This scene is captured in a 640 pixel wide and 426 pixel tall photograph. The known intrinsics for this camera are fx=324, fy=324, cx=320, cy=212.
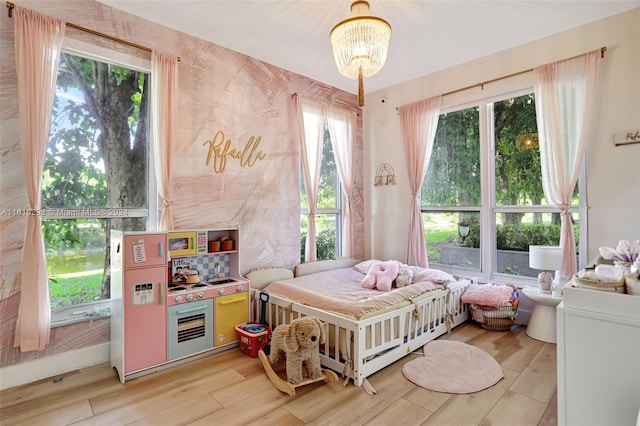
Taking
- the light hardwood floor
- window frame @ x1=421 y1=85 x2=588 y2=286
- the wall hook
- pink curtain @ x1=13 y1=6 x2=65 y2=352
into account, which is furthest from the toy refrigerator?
window frame @ x1=421 y1=85 x2=588 y2=286

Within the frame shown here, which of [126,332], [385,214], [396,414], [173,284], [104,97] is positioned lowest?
[396,414]

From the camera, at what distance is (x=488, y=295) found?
326 cm

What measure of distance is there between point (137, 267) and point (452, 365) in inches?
98.4

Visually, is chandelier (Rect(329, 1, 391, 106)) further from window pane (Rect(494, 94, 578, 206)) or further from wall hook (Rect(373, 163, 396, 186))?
wall hook (Rect(373, 163, 396, 186))

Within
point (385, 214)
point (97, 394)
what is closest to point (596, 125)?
point (385, 214)

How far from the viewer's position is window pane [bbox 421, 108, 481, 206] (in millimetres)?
3840

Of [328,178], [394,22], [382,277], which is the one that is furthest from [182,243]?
[394,22]

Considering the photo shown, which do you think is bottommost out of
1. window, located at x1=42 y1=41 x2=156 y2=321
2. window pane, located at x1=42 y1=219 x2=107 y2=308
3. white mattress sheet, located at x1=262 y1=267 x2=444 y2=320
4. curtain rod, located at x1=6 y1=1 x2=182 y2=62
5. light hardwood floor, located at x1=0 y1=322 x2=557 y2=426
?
light hardwood floor, located at x1=0 y1=322 x2=557 y2=426

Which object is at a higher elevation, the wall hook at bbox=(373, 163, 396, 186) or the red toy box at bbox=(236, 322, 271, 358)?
the wall hook at bbox=(373, 163, 396, 186)

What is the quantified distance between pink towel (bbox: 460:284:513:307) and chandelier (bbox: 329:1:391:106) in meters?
2.35

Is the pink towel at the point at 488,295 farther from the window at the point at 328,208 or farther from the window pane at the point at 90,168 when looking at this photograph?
the window pane at the point at 90,168

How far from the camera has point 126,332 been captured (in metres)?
2.33

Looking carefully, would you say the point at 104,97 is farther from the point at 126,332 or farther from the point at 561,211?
the point at 561,211

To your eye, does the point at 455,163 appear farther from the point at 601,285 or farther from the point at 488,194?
the point at 601,285
